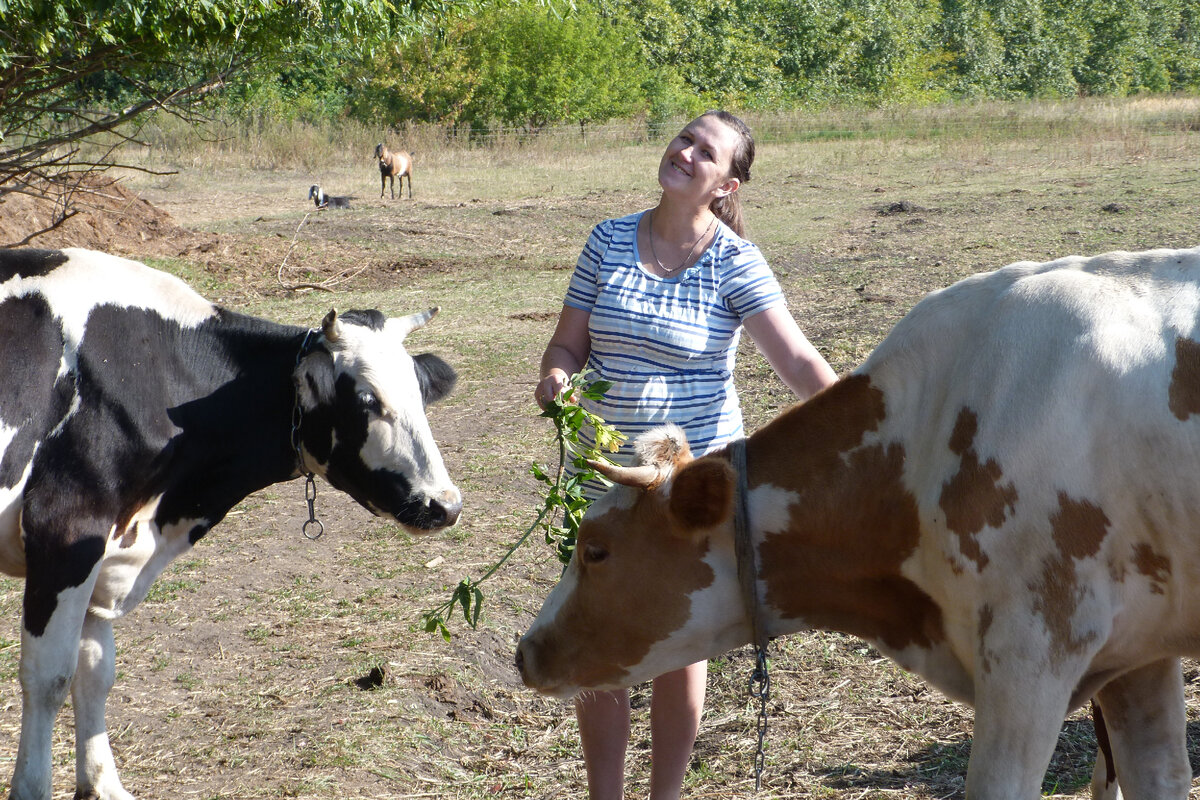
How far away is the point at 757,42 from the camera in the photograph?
46.0 metres

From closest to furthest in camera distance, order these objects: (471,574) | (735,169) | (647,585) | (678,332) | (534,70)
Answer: (647,585), (678,332), (735,169), (471,574), (534,70)

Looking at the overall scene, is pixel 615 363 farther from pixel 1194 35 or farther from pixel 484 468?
pixel 1194 35

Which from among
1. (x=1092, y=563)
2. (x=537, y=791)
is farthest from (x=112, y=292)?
(x=1092, y=563)

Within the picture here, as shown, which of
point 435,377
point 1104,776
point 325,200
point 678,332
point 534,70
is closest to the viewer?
point 1104,776

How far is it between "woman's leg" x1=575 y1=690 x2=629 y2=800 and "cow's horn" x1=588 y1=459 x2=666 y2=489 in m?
0.82

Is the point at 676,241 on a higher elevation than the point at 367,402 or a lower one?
higher

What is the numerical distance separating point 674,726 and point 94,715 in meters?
1.83

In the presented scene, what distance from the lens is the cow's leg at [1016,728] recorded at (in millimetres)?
2145

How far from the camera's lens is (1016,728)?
216 cm

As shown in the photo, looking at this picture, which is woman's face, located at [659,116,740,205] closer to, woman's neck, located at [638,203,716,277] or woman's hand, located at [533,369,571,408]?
woman's neck, located at [638,203,716,277]

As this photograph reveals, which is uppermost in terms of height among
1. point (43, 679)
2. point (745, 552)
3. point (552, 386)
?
point (552, 386)

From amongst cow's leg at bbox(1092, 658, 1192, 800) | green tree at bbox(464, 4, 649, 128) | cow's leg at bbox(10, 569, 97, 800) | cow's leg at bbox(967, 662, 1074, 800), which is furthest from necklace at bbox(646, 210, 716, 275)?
green tree at bbox(464, 4, 649, 128)

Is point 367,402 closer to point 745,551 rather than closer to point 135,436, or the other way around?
point 135,436

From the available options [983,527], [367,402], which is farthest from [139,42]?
[983,527]
